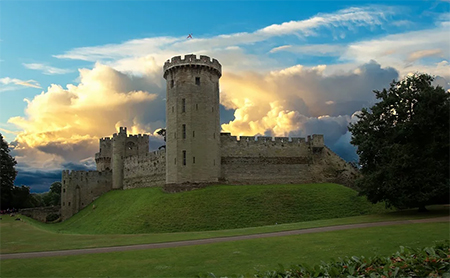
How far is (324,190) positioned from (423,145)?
47.1ft

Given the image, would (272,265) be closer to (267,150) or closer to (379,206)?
(379,206)

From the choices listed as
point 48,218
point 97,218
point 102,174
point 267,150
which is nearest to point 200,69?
point 267,150

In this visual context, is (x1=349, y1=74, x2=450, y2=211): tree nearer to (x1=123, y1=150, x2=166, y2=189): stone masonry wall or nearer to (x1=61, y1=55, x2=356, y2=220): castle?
(x1=61, y1=55, x2=356, y2=220): castle

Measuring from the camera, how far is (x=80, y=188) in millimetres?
67500

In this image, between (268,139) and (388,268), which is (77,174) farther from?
(388,268)

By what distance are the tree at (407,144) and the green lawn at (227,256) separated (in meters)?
8.29

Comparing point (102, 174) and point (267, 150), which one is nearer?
point (267, 150)

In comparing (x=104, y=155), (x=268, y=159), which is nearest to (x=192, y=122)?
(x=268, y=159)

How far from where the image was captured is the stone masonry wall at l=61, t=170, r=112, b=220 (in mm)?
66188

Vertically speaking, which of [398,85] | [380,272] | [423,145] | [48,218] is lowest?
[48,218]

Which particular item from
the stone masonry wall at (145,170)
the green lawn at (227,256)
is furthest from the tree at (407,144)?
the stone masonry wall at (145,170)

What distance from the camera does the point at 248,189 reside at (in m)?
43.3

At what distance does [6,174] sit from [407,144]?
67.0m

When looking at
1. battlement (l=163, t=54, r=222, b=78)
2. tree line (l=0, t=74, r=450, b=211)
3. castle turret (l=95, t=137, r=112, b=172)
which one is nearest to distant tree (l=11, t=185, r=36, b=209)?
castle turret (l=95, t=137, r=112, b=172)
